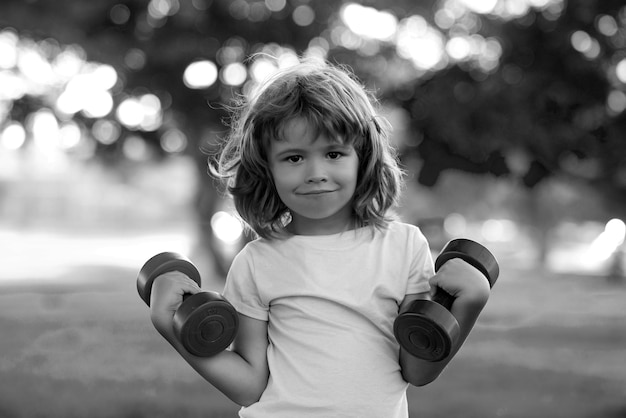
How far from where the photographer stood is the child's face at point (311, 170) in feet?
6.07

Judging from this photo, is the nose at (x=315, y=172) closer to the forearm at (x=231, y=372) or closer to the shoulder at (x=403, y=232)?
the shoulder at (x=403, y=232)

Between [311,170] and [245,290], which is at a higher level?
[311,170]

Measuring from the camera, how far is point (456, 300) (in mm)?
1833

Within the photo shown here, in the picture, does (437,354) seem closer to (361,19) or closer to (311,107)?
(311,107)

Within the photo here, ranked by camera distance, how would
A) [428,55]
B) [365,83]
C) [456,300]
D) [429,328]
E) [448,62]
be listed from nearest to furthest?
1. [429,328]
2. [456,300]
3. [365,83]
4. [448,62]
5. [428,55]

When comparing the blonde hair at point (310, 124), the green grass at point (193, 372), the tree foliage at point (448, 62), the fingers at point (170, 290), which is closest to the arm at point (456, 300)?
the blonde hair at point (310, 124)

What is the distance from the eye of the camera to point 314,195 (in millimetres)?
1861

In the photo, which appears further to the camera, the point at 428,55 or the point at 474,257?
the point at 428,55

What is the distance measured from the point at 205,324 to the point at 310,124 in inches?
20.8

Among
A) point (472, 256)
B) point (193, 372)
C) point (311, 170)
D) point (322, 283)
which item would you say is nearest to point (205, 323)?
point (322, 283)

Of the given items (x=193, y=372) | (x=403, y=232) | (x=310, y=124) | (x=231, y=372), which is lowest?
(x=193, y=372)

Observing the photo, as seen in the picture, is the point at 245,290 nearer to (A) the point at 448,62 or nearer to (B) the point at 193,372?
(B) the point at 193,372

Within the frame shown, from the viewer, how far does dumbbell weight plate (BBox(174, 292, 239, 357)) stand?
69.9 inches

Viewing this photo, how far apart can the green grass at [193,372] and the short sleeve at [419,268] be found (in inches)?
111
